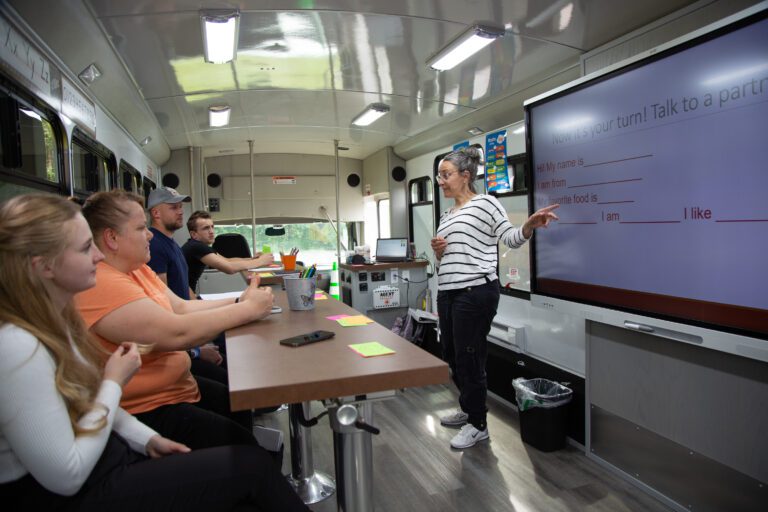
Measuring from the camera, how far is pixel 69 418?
3.33 feet

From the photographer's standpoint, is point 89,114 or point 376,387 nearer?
point 376,387

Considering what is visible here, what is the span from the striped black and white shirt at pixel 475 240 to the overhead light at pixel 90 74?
2.49 m

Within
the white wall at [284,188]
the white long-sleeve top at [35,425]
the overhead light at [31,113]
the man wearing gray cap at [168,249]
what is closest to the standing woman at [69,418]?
the white long-sleeve top at [35,425]

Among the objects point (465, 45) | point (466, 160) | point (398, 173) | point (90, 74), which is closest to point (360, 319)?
point (466, 160)

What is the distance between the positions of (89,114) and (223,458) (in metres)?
3.00

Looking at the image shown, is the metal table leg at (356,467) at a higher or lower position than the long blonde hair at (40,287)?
lower

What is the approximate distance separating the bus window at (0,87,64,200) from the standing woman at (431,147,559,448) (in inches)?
86.0

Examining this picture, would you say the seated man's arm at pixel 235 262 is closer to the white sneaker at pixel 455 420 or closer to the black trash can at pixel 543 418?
the white sneaker at pixel 455 420

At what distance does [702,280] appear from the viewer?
204cm

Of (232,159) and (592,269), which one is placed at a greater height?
(232,159)

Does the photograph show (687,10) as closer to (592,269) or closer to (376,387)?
(592,269)

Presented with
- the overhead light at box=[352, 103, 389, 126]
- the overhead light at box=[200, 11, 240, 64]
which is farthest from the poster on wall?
the overhead light at box=[200, 11, 240, 64]

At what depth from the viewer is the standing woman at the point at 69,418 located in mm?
960

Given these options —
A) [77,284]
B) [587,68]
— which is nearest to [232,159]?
[587,68]
